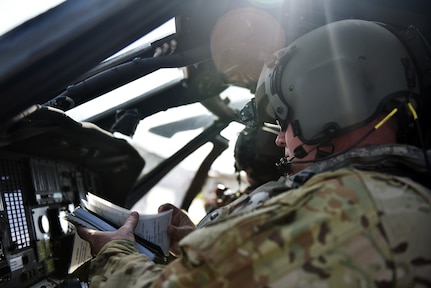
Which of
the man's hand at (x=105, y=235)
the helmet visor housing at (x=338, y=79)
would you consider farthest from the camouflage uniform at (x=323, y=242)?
the man's hand at (x=105, y=235)

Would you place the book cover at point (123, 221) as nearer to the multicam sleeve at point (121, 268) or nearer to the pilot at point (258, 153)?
the multicam sleeve at point (121, 268)

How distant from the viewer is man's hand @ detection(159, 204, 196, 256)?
5.14 ft

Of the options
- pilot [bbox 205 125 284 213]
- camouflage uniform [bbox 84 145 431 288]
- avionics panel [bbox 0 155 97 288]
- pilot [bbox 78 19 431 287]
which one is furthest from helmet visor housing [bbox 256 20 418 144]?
pilot [bbox 205 125 284 213]

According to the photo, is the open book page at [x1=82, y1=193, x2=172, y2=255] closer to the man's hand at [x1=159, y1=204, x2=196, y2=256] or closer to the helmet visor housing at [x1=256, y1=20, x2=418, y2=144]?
the man's hand at [x1=159, y1=204, x2=196, y2=256]

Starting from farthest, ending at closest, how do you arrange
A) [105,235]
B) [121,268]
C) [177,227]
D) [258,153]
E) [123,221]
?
[258,153]
[177,227]
[123,221]
[105,235]
[121,268]

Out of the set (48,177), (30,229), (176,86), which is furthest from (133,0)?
(176,86)

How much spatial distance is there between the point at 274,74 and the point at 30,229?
3.78 feet

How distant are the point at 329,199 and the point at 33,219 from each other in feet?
4.32

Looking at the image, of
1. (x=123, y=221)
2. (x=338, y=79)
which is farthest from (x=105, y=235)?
(x=338, y=79)

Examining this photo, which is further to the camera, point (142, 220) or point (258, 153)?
point (258, 153)

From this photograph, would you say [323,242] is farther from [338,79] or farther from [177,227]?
[177,227]

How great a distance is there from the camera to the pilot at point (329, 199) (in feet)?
2.97

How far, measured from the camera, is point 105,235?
4.32ft

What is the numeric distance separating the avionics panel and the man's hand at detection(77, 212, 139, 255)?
1.32 ft
